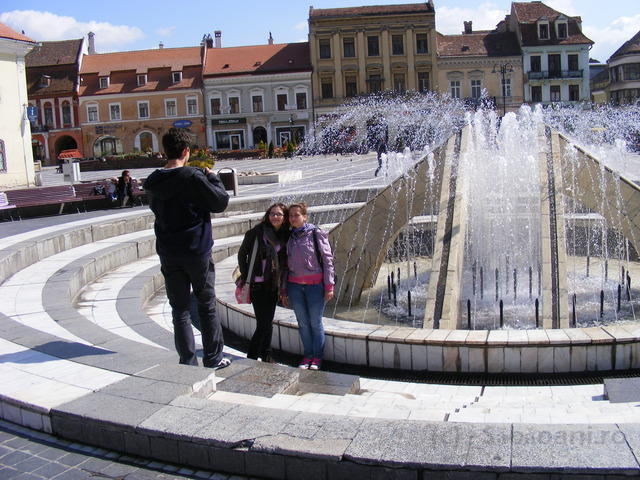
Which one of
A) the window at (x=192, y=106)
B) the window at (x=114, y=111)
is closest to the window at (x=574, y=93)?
the window at (x=192, y=106)

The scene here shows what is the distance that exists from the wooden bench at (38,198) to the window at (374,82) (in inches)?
1488

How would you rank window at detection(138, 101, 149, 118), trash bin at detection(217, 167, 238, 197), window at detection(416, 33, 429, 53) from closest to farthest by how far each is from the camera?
trash bin at detection(217, 167, 238, 197), window at detection(416, 33, 429, 53), window at detection(138, 101, 149, 118)

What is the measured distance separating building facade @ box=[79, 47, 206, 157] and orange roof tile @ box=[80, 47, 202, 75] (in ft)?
0.25

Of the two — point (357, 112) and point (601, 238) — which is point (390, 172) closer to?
point (601, 238)

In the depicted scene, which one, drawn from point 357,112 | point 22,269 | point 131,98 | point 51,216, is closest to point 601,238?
point 22,269

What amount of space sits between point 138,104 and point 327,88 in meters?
14.0

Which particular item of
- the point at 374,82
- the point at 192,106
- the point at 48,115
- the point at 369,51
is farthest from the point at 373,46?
the point at 48,115

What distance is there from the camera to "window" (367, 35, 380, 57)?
53500 millimetres

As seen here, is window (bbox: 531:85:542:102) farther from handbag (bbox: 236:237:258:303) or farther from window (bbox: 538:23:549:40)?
handbag (bbox: 236:237:258:303)

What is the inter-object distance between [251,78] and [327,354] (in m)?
49.5

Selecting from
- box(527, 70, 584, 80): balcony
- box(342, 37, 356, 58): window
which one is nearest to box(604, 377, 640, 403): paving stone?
box(342, 37, 356, 58): window

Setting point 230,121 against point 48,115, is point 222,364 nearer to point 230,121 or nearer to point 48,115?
point 230,121

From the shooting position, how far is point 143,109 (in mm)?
54031

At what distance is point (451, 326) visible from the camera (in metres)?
7.03
